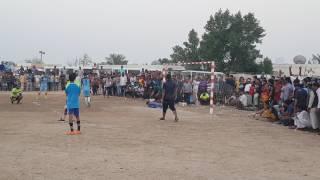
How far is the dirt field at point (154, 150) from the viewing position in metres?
9.13

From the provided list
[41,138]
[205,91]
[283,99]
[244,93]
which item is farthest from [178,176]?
[205,91]

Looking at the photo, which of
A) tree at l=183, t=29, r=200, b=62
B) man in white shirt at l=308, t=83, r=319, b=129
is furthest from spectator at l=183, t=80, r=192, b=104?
tree at l=183, t=29, r=200, b=62

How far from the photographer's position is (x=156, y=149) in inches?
463

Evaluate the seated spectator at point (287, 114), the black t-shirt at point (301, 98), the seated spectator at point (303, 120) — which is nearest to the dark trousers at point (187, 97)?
the seated spectator at point (287, 114)

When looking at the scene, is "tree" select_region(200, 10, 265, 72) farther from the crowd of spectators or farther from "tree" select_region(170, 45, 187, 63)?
the crowd of spectators

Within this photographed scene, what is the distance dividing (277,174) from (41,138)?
21.0 feet

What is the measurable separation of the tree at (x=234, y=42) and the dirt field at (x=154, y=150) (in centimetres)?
3986

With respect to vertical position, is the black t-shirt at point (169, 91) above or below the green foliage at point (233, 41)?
below

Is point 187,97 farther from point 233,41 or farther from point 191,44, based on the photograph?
point 191,44

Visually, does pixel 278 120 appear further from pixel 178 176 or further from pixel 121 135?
pixel 178 176

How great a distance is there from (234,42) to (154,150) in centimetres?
4676

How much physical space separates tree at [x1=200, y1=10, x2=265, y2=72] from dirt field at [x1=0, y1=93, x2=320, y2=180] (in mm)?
39862

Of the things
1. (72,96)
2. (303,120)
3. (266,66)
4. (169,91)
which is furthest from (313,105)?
(266,66)

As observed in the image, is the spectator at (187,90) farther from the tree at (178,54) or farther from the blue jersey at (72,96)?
the tree at (178,54)
